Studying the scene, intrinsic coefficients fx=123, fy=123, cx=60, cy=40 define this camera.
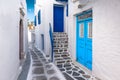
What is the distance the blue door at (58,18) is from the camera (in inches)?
352

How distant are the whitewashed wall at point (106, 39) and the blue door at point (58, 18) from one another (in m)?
4.32

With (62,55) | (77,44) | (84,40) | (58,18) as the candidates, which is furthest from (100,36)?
(58,18)

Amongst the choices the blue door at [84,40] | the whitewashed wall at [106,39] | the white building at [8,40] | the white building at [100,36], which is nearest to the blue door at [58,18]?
the white building at [100,36]

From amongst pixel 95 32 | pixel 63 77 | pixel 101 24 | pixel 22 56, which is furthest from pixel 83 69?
pixel 22 56

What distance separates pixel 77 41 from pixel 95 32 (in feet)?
6.71

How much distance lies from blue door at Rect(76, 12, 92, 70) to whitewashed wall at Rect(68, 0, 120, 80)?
2.31ft

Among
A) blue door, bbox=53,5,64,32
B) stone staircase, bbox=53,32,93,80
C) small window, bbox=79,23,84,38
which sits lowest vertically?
stone staircase, bbox=53,32,93,80

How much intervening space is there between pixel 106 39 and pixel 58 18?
574 cm

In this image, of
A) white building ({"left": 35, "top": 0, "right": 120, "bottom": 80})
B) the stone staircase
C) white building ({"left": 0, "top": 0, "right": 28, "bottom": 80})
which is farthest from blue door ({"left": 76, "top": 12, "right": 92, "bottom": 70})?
white building ({"left": 0, "top": 0, "right": 28, "bottom": 80})

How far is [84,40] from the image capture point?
18.4 ft

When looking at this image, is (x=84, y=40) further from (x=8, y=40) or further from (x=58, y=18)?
(x=58, y=18)

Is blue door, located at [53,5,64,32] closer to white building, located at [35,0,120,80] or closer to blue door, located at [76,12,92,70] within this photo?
white building, located at [35,0,120,80]

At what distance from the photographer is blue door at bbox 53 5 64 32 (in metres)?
8.93

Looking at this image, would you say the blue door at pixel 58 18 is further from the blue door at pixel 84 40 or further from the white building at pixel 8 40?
the white building at pixel 8 40
